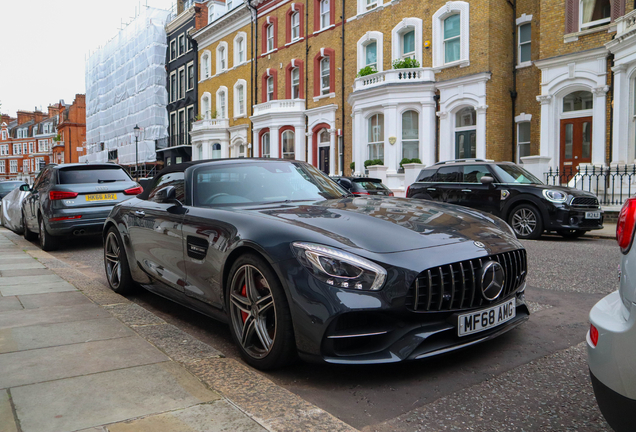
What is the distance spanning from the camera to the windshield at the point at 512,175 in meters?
11.5

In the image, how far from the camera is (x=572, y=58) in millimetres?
17922

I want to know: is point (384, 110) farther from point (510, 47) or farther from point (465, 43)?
point (510, 47)

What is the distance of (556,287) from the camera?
5.66m

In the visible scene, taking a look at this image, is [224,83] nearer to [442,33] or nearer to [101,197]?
[442,33]

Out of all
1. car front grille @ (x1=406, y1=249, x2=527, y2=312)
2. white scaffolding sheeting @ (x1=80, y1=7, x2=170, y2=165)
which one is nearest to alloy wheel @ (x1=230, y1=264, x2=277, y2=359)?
car front grille @ (x1=406, y1=249, x2=527, y2=312)

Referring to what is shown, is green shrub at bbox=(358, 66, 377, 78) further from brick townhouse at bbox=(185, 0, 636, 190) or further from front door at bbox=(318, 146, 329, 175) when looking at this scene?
front door at bbox=(318, 146, 329, 175)

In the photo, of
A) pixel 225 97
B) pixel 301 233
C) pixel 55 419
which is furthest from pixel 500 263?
pixel 225 97

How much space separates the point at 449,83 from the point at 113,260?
17.7 m

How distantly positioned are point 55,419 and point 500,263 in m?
2.64

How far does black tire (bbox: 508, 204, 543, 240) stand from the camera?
420 inches

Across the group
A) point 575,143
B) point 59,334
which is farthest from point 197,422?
point 575,143

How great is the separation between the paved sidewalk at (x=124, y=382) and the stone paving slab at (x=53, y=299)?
0.22 m

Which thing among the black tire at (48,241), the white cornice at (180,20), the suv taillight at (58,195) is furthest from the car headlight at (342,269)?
the white cornice at (180,20)

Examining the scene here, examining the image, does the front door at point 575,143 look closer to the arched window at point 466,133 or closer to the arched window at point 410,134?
the arched window at point 466,133
